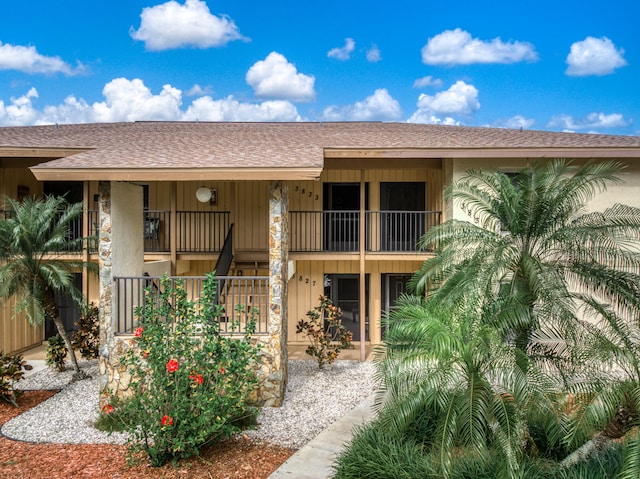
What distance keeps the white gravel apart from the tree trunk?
0.21 m

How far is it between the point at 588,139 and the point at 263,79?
1239 inches

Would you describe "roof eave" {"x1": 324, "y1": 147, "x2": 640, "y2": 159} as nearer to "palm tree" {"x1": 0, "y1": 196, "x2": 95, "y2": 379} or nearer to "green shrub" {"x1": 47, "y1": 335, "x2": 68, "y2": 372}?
"palm tree" {"x1": 0, "y1": 196, "x2": 95, "y2": 379}

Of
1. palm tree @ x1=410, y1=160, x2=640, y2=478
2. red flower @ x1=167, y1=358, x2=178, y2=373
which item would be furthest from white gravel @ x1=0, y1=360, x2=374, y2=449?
palm tree @ x1=410, y1=160, x2=640, y2=478

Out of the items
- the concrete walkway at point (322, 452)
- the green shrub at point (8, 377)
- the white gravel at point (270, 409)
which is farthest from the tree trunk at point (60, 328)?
the concrete walkway at point (322, 452)

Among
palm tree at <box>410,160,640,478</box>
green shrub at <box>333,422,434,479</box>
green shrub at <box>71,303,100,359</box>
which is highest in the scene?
palm tree at <box>410,160,640,478</box>

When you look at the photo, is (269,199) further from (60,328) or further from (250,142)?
(60,328)

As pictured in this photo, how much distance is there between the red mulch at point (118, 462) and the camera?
19.4ft

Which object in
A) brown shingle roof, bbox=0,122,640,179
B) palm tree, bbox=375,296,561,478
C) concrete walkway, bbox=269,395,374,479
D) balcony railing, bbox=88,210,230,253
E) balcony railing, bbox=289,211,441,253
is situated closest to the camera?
palm tree, bbox=375,296,561,478

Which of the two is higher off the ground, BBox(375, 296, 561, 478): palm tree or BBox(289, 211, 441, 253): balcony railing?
BBox(289, 211, 441, 253): balcony railing

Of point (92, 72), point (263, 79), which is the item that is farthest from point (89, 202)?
point (263, 79)

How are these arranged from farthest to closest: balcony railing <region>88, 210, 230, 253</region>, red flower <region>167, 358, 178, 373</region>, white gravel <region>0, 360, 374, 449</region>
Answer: balcony railing <region>88, 210, 230, 253</region>, white gravel <region>0, 360, 374, 449</region>, red flower <region>167, 358, 178, 373</region>

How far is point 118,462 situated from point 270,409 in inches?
106

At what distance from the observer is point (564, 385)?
18.4 feet

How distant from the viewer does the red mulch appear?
5.92 metres
